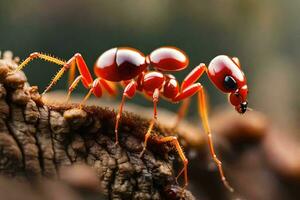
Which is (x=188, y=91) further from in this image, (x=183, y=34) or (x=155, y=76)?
(x=183, y=34)

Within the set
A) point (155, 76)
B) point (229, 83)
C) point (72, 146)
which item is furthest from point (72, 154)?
point (229, 83)

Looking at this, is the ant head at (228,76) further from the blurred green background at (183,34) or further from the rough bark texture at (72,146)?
the blurred green background at (183,34)

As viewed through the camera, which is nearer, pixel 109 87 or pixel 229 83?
pixel 229 83

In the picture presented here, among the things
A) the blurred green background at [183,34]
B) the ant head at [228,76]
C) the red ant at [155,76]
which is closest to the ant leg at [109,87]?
the red ant at [155,76]

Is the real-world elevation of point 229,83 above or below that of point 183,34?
above

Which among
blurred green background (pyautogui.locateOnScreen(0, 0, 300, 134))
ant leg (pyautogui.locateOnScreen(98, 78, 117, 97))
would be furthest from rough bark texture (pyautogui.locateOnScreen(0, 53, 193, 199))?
blurred green background (pyautogui.locateOnScreen(0, 0, 300, 134))

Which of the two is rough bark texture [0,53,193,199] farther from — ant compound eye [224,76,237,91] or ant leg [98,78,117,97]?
ant compound eye [224,76,237,91]
